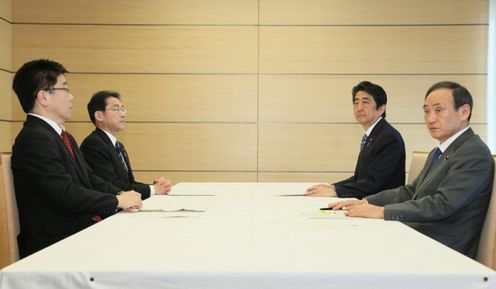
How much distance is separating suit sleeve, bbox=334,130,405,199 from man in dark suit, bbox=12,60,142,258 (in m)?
1.87

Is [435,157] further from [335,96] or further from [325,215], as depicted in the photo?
[335,96]

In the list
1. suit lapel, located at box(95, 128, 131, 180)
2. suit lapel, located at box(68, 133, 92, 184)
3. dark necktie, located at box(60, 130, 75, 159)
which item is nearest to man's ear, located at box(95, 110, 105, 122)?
suit lapel, located at box(95, 128, 131, 180)

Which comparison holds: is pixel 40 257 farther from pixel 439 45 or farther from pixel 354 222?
pixel 439 45

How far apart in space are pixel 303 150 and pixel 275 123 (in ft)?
1.40

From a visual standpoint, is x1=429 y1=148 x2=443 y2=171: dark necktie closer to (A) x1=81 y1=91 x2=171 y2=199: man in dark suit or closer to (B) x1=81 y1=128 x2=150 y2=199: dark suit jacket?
(A) x1=81 y1=91 x2=171 y2=199: man in dark suit

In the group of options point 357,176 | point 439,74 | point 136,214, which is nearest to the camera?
point 136,214

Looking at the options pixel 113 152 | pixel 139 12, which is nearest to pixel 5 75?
pixel 139 12

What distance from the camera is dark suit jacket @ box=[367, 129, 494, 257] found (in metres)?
2.55

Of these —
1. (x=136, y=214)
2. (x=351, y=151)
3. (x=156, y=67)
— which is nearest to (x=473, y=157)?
(x=136, y=214)

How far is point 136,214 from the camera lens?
8.23 ft

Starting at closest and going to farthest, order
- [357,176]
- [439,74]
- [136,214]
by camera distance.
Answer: [136,214] → [357,176] → [439,74]

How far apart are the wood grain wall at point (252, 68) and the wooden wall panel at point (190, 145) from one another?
0.04 feet

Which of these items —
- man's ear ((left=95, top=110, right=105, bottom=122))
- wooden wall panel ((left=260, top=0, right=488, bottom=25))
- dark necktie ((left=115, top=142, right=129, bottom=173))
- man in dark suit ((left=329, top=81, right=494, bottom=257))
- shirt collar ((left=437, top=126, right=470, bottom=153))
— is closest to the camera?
man in dark suit ((left=329, top=81, right=494, bottom=257))

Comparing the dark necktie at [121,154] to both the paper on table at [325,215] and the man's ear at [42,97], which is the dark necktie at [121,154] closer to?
the man's ear at [42,97]
